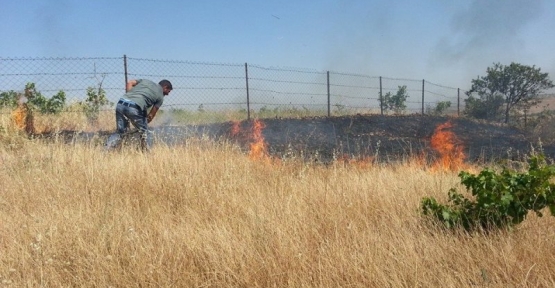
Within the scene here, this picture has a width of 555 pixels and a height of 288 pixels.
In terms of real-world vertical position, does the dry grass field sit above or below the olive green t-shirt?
below

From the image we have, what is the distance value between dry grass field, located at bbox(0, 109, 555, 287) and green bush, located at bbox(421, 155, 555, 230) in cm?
12

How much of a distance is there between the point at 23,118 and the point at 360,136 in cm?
796

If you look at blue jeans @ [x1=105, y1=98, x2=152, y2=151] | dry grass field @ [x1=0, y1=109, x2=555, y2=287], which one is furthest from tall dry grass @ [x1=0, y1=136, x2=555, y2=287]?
blue jeans @ [x1=105, y1=98, x2=152, y2=151]

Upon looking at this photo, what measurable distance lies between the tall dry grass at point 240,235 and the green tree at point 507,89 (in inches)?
631

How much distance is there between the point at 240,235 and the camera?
2.88m

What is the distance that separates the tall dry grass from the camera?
7.73ft

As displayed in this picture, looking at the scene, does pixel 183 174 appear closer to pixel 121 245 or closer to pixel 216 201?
pixel 216 201

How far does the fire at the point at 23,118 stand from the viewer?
27.2ft

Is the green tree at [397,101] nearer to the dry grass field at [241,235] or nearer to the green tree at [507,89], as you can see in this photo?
the green tree at [507,89]

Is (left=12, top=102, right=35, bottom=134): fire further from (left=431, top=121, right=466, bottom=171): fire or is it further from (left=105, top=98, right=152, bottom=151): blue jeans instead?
(left=431, top=121, right=466, bottom=171): fire

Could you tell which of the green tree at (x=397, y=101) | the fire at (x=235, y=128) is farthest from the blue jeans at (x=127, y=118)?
the green tree at (x=397, y=101)

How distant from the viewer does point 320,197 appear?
3.87m

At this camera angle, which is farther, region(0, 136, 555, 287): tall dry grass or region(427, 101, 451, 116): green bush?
region(427, 101, 451, 116): green bush

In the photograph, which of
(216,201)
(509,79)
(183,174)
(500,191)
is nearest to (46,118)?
(183,174)
